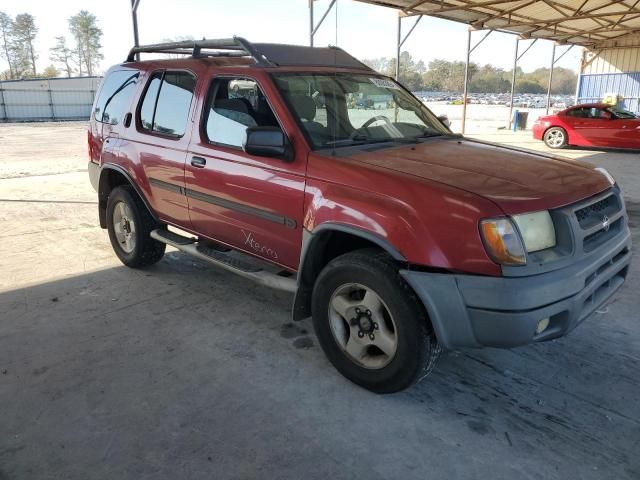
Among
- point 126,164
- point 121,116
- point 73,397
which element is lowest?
point 73,397

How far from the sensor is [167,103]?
438 cm

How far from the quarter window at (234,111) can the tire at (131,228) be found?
1427 mm

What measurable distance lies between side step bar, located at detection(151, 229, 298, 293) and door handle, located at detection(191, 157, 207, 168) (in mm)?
726

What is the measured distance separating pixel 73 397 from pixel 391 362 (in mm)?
1875

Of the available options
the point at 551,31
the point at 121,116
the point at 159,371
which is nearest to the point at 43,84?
the point at 551,31

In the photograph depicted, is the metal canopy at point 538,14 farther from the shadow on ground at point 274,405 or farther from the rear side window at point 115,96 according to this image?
the shadow on ground at point 274,405

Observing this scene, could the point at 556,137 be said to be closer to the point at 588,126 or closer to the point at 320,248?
the point at 588,126

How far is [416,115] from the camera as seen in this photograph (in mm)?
4215

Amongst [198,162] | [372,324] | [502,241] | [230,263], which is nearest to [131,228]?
[198,162]

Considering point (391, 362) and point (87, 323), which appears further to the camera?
point (87, 323)

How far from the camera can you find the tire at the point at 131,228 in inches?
193

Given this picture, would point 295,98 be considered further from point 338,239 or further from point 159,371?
point 159,371

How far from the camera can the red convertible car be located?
14.8 m

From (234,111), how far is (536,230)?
2.27 meters
